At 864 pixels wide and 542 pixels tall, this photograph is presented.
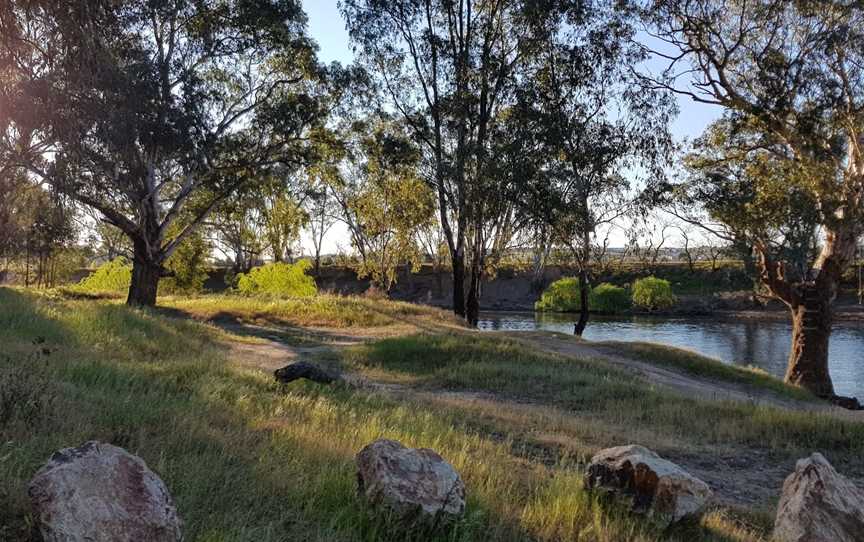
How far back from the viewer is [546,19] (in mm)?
23828

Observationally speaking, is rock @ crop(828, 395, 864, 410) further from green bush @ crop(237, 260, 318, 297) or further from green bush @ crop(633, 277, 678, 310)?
green bush @ crop(633, 277, 678, 310)

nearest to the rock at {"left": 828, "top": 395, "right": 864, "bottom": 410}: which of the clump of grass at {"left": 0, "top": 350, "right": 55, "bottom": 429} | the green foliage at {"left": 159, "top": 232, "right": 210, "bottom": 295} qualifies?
the clump of grass at {"left": 0, "top": 350, "right": 55, "bottom": 429}

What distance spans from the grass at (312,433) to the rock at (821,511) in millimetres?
364

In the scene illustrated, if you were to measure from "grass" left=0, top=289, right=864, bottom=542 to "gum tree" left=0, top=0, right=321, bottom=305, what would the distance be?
2859 mm

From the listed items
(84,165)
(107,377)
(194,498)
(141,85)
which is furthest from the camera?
(141,85)

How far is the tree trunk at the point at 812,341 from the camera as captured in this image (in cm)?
2042

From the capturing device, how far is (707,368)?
19.0 meters

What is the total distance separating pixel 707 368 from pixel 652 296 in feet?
116

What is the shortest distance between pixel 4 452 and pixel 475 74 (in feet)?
75.5

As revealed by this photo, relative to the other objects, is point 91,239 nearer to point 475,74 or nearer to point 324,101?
point 324,101

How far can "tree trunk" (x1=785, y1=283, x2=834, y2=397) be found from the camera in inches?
804

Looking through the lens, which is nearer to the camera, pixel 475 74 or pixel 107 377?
pixel 107 377

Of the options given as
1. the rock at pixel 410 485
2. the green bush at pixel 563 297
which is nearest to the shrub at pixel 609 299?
the green bush at pixel 563 297

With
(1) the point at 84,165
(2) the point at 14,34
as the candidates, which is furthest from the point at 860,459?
(2) the point at 14,34
